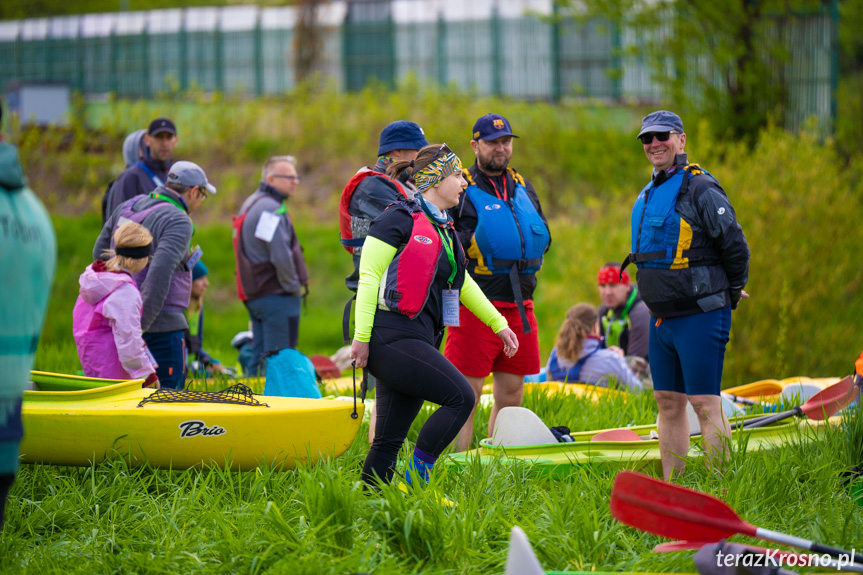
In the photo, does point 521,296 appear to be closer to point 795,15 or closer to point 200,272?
point 200,272

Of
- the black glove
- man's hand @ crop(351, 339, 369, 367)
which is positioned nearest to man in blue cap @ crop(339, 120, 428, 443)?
man's hand @ crop(351, 339, 369, 367)

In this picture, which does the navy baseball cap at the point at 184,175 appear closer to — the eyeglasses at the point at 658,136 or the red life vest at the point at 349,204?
the red life vest at the point at 349,204

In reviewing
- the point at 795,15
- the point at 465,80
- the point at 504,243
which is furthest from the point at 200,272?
the point at 465,80

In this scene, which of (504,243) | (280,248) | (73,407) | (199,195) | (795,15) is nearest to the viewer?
(73,407)

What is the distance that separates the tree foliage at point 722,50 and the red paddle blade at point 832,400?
9.63 metres

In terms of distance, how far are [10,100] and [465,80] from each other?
10.4m

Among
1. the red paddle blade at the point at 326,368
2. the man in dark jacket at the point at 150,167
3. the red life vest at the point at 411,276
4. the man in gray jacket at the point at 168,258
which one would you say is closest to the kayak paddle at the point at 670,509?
the red life vest at the point at 411,276

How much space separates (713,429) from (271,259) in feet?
12.1

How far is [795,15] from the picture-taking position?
1412 cm

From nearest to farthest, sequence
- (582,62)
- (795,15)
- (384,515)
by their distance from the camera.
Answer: (384,515)
(795,15)
(582,62)

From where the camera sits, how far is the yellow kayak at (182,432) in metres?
4.41

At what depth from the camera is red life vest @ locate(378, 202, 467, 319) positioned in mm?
3768

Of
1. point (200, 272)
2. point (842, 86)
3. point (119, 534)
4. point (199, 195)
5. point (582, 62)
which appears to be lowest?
point (119, 534)

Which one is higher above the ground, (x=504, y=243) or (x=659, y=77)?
(x=659, y=77)
